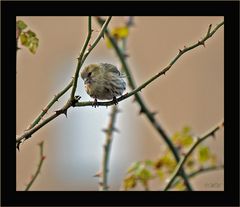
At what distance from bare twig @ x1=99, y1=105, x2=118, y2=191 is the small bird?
22 cm

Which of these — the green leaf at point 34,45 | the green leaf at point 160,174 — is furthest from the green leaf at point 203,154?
the green leaf at point 34,45

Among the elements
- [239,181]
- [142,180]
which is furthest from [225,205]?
[142,180]

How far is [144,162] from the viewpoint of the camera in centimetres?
297

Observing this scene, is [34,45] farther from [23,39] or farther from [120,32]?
[120,32]

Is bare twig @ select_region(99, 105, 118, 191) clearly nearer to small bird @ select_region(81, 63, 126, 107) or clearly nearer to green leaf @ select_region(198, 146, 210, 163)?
small bird @ select_region(81, 63, 126, 107)

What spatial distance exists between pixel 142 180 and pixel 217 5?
0.84m

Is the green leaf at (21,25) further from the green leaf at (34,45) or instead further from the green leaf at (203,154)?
the green leaf at (203,154)

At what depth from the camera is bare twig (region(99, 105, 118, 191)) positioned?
2.87m

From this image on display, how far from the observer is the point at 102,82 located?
2.88 m

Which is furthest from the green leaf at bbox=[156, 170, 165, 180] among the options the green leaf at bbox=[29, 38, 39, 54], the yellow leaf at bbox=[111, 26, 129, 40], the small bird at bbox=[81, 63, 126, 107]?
the green leaf at bbox=[29, 38, 39, 54]

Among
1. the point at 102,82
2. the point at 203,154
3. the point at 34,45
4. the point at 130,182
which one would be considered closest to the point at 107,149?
the point at 130,182

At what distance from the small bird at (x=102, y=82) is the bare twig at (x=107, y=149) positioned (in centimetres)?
22

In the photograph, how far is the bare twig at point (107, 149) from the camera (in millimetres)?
2867

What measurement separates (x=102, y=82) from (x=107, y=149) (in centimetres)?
33
